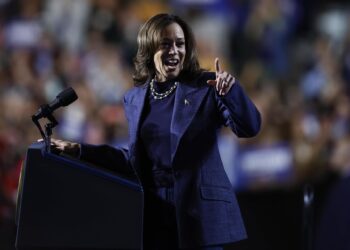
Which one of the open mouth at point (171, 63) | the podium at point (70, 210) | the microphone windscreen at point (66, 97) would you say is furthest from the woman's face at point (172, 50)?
the podium at point (70, 210)

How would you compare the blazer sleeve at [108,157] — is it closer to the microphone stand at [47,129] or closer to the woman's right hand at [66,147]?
the woman's right hand at [66,147]

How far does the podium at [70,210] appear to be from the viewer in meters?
2.07

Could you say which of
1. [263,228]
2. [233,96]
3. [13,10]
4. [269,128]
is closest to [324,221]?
[263,228]

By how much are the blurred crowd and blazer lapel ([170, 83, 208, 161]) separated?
11.6 ft

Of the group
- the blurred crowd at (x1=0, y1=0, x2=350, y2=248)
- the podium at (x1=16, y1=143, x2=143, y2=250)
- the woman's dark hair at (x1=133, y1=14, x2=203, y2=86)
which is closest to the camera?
the podium at (x1=16, y1=143, x2=143, y2=250)

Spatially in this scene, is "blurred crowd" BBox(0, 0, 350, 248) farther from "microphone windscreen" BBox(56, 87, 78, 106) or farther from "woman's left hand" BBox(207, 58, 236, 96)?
"woman's left hand" BBox(207, 58, 236, 96)

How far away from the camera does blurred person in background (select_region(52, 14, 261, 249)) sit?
217cm

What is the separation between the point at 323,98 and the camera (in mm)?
6129

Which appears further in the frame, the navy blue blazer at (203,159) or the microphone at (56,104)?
the microphone at (56,104)

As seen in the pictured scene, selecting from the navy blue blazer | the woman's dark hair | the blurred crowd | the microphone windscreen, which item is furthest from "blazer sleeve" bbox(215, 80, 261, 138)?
the blurred crowd

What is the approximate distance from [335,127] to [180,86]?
12.7 feet

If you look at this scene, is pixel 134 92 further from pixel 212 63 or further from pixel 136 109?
pixel 212 63

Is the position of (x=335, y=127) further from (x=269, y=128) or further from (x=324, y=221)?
(x=324, y=221)

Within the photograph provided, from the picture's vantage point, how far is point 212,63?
594 centimetres
